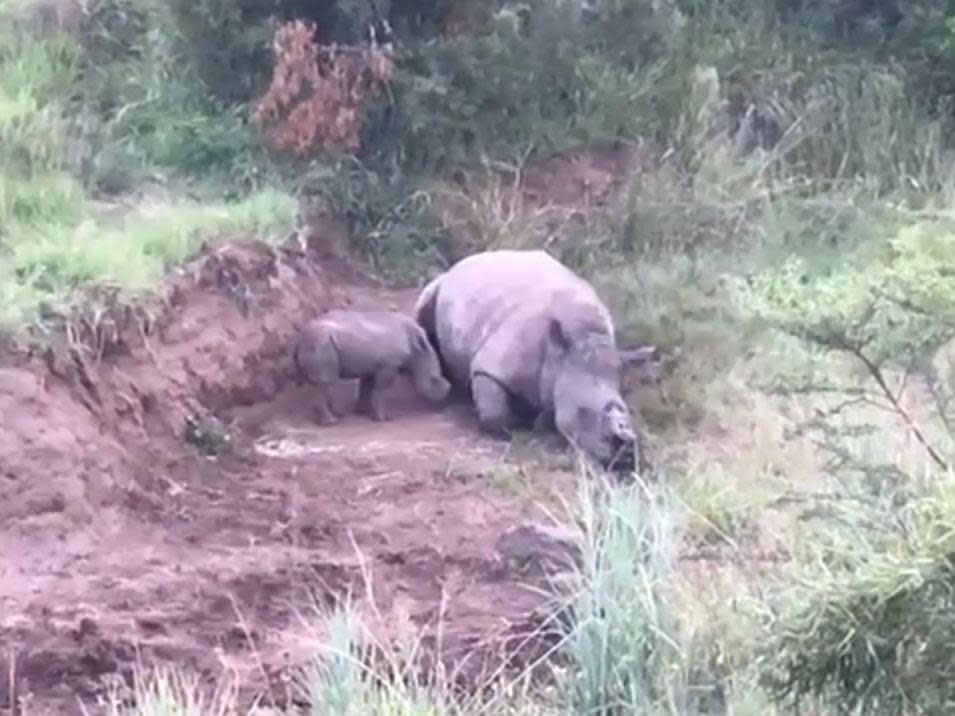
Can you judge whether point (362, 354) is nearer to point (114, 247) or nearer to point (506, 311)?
point (506, 311)

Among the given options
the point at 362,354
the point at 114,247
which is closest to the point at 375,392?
the point at 362,354

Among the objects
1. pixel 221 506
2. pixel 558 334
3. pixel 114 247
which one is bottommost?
pixel 221 506

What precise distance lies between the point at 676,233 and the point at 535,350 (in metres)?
2.48

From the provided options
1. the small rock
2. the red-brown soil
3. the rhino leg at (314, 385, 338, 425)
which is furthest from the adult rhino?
the small rock

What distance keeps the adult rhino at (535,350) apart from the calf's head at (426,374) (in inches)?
5.8

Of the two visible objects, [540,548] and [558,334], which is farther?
[558,334]

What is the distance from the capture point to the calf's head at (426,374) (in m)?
10.5

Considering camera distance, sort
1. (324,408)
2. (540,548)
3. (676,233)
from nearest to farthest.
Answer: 1. (540,548)
2. (324,408)
3. (676,233)

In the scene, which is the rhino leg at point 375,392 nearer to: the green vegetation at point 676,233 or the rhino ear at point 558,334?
the rhino ear at point 558,334

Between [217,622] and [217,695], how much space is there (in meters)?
0.79

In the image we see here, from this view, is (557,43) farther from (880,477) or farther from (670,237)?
(880,477)

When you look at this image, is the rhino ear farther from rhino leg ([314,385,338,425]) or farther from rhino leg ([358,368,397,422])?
rhino leg ([314,385,338,425])

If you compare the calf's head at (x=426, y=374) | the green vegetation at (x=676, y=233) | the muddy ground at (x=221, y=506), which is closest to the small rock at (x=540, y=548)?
the muddy ground at (x=221, y=506)

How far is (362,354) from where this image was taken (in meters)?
10.2
